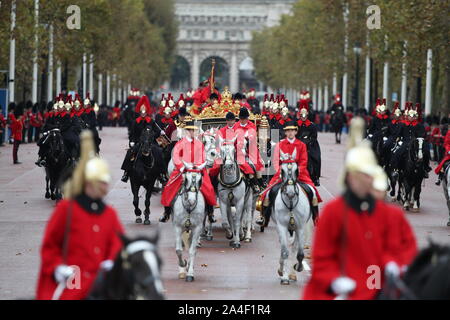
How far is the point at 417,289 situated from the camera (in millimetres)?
9133

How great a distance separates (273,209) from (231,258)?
229cm

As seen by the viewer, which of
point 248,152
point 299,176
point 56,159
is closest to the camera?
point 299,176

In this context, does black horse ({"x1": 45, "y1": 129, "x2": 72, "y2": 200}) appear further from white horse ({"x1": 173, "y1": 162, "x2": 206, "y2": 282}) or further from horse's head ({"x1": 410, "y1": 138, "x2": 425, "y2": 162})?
white horse ({"x1": 173, "y1": 162, "x2": 206, "y2": 282})

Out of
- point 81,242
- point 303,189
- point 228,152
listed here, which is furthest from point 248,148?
point 81,242

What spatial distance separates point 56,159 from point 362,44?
4196cm

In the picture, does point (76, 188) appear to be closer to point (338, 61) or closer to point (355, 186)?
point (355, 186)

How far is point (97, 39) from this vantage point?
74125mm

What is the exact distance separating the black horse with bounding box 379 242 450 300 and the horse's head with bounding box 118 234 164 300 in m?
1.66

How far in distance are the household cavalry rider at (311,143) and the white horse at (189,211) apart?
7023 mm

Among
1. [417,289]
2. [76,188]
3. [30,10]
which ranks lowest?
[417,289]

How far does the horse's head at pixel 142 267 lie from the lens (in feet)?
29.5

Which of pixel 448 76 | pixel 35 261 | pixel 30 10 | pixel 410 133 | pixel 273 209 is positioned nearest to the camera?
pixel 273 209

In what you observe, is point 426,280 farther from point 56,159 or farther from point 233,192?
point 56,159
